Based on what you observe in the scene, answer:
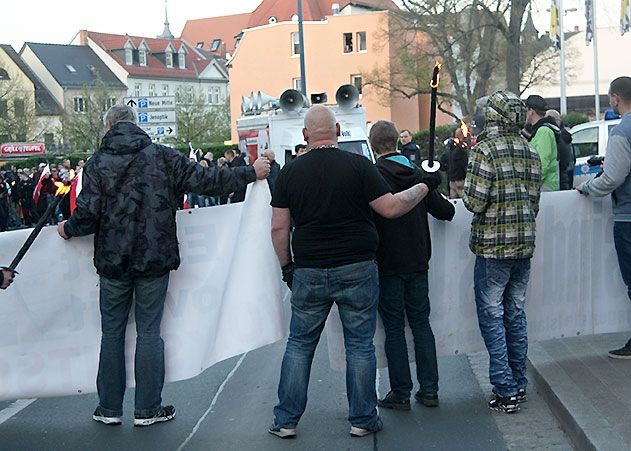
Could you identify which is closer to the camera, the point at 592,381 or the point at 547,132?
the point at 592,381

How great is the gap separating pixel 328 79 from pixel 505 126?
73.1 meters

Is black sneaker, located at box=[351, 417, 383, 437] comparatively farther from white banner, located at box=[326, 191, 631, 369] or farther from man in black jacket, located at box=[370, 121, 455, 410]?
white banner, located at box=[326, 191, 631, 369]

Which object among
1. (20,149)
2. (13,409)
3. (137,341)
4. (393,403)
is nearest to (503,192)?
(393,403)

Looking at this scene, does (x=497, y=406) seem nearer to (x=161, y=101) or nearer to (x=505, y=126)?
(x=505, y=126)

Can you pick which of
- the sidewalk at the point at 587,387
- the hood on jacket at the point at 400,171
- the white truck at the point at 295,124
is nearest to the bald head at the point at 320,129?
the hood on jacket at the point at 400,171

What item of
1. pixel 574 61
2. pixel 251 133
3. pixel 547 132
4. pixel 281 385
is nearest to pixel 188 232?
pixel 281 385

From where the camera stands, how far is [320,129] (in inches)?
229

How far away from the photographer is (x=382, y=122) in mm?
6496

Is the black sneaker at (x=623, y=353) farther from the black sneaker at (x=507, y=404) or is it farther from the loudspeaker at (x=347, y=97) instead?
the loudspeaker at (x=347, y=97)

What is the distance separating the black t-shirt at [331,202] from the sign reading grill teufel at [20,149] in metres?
65.4

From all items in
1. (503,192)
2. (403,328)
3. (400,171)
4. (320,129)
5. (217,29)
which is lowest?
(403,328)

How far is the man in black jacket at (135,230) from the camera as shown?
20.1 ft

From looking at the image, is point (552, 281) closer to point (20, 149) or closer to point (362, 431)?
point (362, 431)

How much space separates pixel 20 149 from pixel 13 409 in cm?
6575
